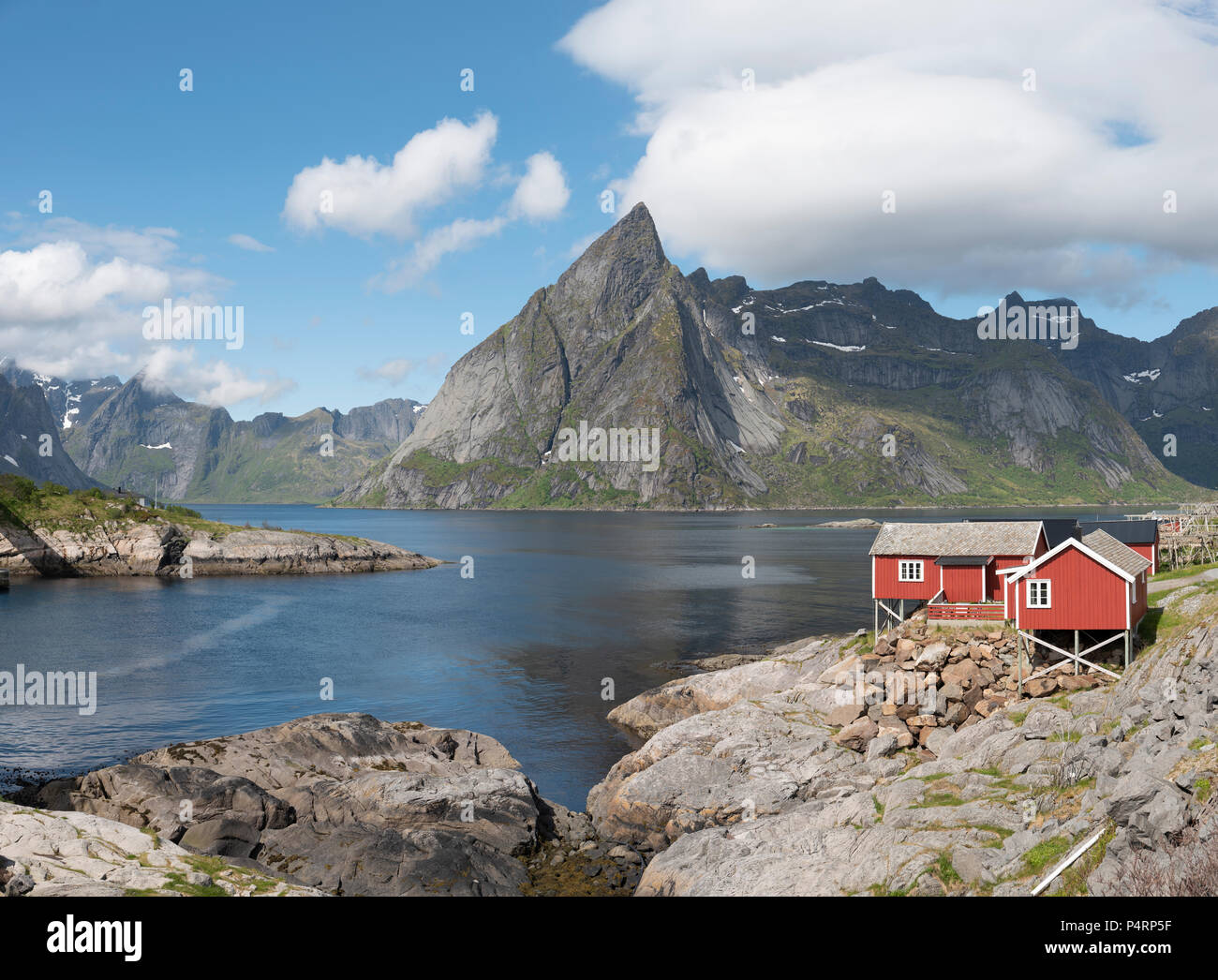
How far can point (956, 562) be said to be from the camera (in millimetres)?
46656

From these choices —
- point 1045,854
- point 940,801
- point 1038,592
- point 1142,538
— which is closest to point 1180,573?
point 1142,538

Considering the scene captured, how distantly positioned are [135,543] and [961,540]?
11722 centimetres

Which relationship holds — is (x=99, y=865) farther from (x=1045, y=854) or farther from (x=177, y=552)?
(x=177, y=552)

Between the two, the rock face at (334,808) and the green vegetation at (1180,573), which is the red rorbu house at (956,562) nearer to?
the green vegetation at (1180,573)

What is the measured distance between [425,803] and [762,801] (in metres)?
13.2

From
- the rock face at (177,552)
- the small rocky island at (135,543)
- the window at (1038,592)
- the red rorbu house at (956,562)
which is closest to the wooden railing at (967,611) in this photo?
the red rorbu house at (956,562)

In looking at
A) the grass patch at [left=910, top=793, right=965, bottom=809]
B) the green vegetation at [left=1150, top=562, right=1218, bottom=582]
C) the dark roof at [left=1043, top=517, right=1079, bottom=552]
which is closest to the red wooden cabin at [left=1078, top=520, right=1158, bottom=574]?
the green vegetation at [left=1150, top=562, right=1218, bottom=582]

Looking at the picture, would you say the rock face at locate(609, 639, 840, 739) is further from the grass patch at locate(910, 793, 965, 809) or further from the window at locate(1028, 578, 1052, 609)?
the grass patch at locate(910, 793, 965, 809)

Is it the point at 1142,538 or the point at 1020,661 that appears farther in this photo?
the point at 1142,538

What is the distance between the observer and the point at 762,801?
3117 cm

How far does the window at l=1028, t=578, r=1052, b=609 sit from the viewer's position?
3750 cm

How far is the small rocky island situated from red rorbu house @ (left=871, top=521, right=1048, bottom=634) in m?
100

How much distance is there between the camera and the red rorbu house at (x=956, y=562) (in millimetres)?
46188

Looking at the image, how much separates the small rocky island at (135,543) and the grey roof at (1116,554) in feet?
367
